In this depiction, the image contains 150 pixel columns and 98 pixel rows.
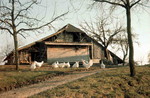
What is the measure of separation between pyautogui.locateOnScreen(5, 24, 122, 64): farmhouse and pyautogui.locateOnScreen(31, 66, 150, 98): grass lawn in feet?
55.1

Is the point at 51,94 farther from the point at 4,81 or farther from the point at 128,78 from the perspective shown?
the point at 128,78

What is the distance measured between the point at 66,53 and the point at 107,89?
2109cm

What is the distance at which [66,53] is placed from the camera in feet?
103

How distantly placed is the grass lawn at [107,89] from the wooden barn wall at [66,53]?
1752 centimetres

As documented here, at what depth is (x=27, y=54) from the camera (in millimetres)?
30547

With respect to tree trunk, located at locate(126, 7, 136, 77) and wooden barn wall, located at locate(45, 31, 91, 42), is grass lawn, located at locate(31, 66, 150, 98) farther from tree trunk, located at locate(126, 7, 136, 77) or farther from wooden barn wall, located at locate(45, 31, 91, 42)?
wooden barn wall, located at locate(45, 31, 91, 42)

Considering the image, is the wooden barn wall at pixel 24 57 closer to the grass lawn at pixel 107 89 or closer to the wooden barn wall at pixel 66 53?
the wooden barn wall at pixel 66 53

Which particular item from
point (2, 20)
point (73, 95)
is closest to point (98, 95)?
point (73, 95)

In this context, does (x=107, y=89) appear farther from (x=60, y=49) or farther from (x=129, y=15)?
(x=60, y=49)

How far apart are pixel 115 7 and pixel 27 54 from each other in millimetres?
19435

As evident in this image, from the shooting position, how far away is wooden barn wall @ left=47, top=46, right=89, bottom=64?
1177 inches

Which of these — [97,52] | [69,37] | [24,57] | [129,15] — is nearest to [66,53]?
[69,37]

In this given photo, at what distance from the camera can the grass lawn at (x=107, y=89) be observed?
921 cm

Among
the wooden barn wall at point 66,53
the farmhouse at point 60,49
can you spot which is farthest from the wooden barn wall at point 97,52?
the wooden barn wall at point 66,53
